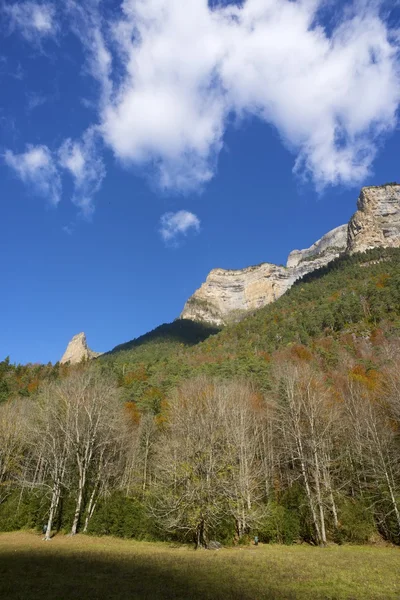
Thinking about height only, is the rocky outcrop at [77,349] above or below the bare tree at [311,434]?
above

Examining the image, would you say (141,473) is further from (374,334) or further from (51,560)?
(374,334)

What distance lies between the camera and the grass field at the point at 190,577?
31.8ft

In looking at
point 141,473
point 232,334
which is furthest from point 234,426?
point 232,334

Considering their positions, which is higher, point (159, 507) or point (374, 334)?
point (374, 334)

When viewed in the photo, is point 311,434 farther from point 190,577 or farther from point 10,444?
point 10,444

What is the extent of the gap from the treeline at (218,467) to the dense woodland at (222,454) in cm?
14

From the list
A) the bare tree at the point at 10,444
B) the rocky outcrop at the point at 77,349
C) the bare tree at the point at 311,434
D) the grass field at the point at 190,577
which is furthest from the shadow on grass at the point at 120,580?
the rocky outcrop at the point at 77,349

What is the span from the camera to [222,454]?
85.1 ft

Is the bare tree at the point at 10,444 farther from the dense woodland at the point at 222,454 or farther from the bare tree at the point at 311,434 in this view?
the bare tree at the point at 311,434

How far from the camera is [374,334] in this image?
6750 cm

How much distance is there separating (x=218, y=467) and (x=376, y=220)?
173 metres

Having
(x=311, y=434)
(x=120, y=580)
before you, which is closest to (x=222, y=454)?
(x=311, y=434)

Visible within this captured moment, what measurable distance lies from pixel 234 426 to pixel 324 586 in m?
21.3

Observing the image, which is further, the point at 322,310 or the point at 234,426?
the point at 322,310
